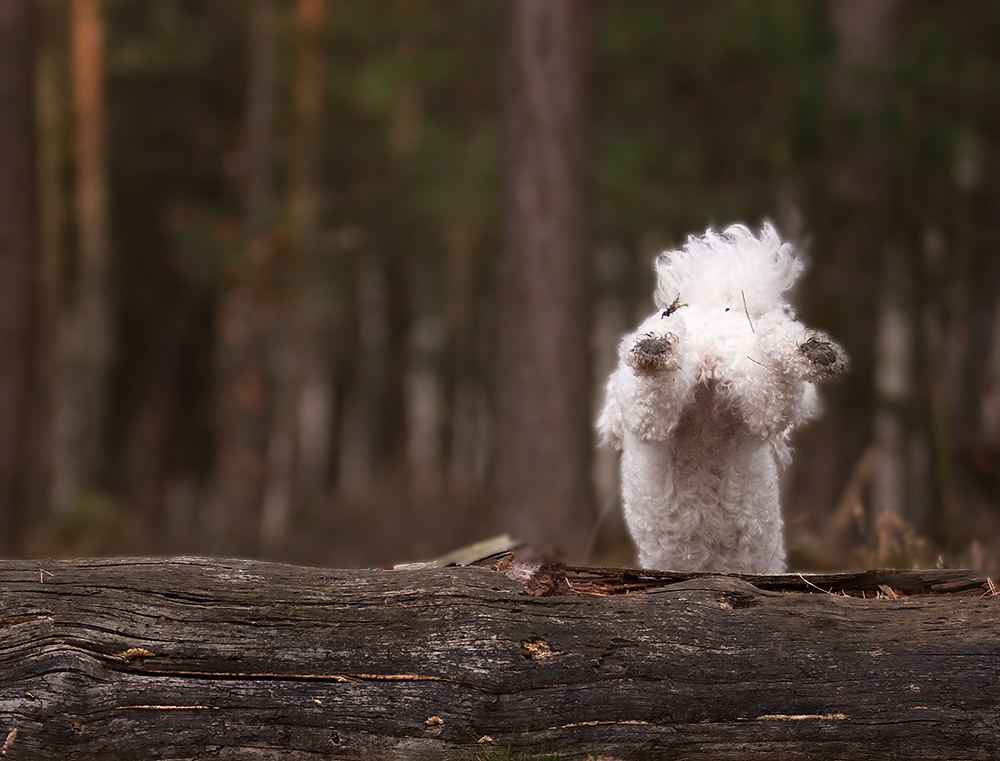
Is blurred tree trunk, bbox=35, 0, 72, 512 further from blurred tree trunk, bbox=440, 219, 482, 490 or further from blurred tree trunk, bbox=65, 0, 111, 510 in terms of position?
blurred tree trunk, bbox=440, 219, 482, 490

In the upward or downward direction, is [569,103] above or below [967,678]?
above

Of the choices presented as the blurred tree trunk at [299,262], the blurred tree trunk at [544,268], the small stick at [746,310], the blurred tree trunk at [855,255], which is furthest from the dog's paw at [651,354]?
the blurred tree trunk at [299,262]

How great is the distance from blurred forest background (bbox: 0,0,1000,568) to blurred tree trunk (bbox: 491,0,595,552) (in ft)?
0.09

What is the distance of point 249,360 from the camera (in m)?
15.5

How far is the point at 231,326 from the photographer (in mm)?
15633

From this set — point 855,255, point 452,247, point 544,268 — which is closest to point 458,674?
point 544,268

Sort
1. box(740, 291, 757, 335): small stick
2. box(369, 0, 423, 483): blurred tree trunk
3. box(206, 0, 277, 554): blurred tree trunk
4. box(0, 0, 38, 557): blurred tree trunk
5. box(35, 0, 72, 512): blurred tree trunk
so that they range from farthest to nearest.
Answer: box(35, 0, 72, 512): blurred tree trunk
box(369, 0, 423, 483): blurred tree trunk
box(206, 0, 277, 554): blurred tree trunk
box(0, 0, 38, 557): blurred tree trunk
box(740, 291, 757, 335): small stick

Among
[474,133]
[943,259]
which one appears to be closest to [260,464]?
[474,133]

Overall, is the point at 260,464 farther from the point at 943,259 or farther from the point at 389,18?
the point at 943,259

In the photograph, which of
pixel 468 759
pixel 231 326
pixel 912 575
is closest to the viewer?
pixel 468 759

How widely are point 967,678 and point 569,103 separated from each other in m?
7.20

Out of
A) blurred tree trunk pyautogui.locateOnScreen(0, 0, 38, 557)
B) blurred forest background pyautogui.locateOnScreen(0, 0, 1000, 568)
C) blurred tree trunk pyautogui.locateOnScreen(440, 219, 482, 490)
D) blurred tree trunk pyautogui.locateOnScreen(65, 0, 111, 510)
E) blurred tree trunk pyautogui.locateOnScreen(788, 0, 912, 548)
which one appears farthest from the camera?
blurred tree trunk pyautogui.locateOnScreen(440, 219, 482, 490)

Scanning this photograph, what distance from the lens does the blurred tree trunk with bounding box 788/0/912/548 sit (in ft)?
30.3

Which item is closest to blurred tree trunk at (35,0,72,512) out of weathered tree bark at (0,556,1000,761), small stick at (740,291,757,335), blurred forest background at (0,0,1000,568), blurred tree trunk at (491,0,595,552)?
blurred forest background at (0,0,1000,568)
